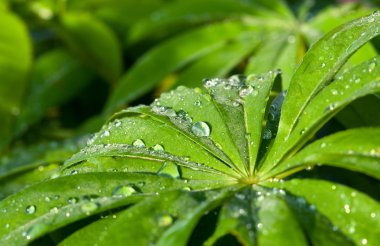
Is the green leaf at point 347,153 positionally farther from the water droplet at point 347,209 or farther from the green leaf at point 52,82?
the green leaf at point 52,82

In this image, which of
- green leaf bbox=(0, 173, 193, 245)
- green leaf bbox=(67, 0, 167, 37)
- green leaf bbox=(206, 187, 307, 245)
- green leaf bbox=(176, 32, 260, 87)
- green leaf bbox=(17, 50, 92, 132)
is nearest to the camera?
green leaf bbox=(206, 187, 307, 245)

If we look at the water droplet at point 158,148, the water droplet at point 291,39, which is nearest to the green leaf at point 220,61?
the water droplet at point 291,39

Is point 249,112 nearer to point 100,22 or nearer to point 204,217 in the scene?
point 204,217

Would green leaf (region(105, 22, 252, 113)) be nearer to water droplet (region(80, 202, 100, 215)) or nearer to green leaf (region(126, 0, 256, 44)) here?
green leaf (region(126, 0, 256, 44))

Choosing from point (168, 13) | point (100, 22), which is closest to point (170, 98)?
point (168, 13)

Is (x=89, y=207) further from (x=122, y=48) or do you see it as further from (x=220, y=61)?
(x=122, y=48)

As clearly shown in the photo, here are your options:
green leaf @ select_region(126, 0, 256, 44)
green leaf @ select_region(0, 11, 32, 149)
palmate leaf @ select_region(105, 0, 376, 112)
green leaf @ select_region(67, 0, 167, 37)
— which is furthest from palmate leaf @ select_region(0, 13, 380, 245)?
green leaf @ select_region(67, 0, 167, 37)
